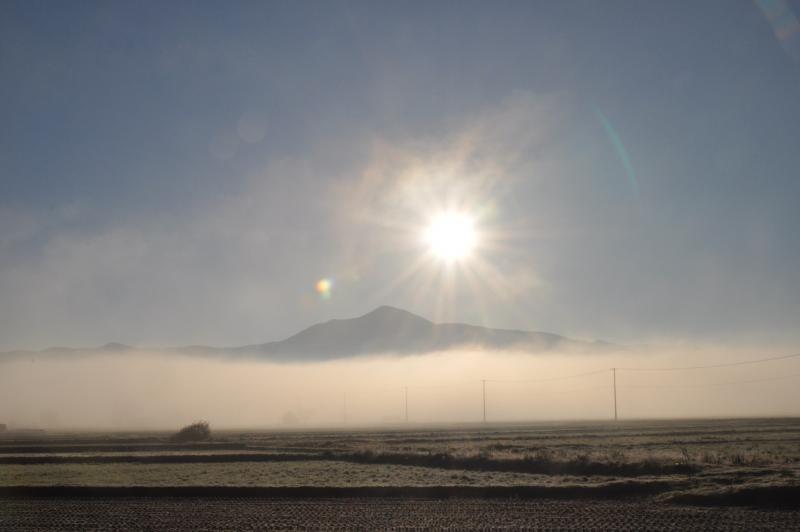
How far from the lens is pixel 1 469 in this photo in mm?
42688

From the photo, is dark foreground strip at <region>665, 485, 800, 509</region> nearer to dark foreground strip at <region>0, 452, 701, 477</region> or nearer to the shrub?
dark foreground strip at <region>0, 452, 701, 477</region>

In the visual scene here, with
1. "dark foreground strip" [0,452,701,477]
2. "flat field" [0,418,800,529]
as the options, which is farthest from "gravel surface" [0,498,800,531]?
"dark foreground strip" [0,452,701,477]

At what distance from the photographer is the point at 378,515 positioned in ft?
69.7

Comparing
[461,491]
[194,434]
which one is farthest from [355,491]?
[194,434]

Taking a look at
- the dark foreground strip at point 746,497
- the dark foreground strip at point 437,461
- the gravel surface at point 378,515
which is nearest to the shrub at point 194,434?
the dark foreground strip at point 437,461

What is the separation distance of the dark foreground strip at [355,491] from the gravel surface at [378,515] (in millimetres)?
1429

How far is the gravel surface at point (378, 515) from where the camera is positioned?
745 inches

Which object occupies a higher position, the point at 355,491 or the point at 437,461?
the point at 355,491

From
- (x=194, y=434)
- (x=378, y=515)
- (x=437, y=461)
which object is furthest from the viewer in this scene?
(x=194, y=434)

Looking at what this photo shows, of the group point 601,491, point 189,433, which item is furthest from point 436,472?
point 189,433

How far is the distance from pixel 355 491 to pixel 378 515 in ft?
19.5

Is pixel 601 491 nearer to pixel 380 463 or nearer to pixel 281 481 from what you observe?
pixel 281 481

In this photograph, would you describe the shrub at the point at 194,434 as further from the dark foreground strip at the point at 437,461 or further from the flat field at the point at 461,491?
the flat field at the point at 461,491

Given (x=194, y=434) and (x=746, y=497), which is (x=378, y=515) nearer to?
(x=746, y=497)
